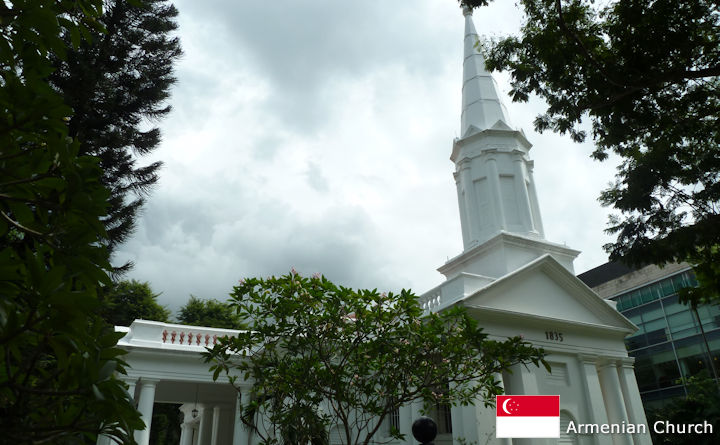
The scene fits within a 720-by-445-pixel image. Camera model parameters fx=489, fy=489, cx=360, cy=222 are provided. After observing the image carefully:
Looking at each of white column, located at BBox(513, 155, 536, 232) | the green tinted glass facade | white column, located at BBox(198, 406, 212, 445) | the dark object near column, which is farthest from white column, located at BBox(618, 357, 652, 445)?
white column, located at BBox(198, 406, 212, 445)

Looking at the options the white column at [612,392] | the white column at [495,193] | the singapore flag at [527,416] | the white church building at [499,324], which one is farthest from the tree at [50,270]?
the white column at [495,193]

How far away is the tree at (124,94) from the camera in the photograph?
13469 mm

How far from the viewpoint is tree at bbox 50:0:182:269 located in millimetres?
13469

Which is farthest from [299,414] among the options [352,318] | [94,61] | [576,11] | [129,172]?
[94,61]

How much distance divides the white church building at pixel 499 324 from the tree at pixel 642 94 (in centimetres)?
569

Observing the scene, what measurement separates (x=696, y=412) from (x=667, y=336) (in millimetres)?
8349

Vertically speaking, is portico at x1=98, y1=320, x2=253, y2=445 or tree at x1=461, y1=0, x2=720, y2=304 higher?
tree at x1=461, y1=0, x2=720, y2=304

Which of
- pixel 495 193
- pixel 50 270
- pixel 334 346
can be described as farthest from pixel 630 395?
pixel 50 270

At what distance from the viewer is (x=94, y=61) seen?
1359cm

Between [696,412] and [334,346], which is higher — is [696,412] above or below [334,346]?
below

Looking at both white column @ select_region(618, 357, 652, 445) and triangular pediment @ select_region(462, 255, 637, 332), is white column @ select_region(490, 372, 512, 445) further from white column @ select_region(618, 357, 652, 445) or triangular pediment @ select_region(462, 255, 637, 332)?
white column @ select_region(618, 357, 652, 445)

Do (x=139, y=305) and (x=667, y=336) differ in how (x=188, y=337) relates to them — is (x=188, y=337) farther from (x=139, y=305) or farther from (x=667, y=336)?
(x=667, y=336)

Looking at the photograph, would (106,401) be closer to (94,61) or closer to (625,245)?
(625,245)

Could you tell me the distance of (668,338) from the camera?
86.0 ft
